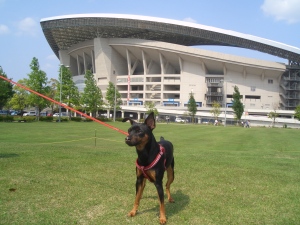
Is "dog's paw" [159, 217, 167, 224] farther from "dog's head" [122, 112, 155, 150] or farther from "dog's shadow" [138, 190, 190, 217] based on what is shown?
"dog's head" [122, 112, 155, 150]

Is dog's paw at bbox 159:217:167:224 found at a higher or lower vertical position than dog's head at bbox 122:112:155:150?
lower

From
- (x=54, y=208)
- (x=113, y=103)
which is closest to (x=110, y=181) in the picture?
(x=54, y=208)

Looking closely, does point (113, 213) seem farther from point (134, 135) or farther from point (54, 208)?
point (134, 135)

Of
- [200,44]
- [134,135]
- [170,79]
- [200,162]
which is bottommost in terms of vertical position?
[200,162]

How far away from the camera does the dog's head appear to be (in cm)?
448

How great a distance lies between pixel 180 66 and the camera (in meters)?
98.1

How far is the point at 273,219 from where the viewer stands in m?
5.21

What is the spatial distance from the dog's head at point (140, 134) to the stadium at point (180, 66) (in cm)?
8240

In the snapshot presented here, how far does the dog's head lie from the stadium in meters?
82.4

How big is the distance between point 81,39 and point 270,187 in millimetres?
112237

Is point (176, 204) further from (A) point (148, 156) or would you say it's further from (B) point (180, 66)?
(B) point (180, 66)

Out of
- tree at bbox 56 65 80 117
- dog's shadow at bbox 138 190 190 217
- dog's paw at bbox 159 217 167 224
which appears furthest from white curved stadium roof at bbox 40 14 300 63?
dog's paw at bbox 159 217 167 224

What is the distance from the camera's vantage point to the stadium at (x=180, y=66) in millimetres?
89438

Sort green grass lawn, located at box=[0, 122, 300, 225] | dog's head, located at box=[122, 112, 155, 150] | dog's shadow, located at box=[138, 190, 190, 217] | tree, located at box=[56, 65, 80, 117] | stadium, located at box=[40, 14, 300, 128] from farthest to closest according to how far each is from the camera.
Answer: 1. stadium, located at box=[40, 14, 300, 128]
2. tree, located at box=[56, 65, 80, 117]
3. dog's shadow, located at box=[138, 190, 190, 217]
4. green grass lawn, located at box=[0, 122, 300, 225]
5. dog's head, located at box=[122, 112, 155, 150]
